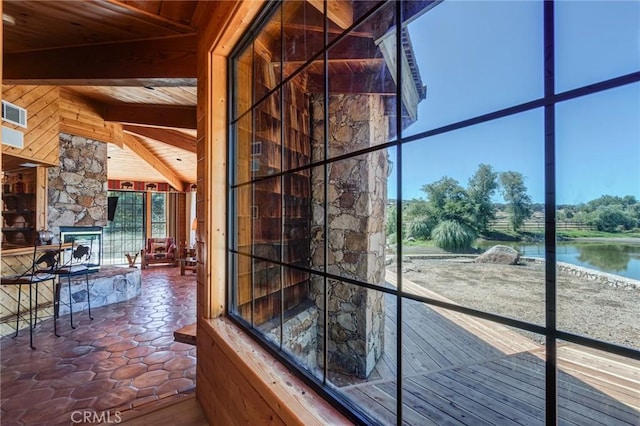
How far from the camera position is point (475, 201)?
3.10ft

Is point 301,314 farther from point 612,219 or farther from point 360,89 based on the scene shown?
point 612,219

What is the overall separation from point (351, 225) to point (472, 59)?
1.81 metres

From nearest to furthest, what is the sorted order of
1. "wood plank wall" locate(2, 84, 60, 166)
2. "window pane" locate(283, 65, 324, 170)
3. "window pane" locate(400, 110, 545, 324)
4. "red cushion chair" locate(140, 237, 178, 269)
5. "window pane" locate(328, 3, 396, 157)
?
"window pane" locate(400, 110, 545, 324) → "window pane" locate(328, 3, 396, 157) → "window pane" locate(283, 65, 324, 170) → "wood plank wall" locate(2, 84, 60, 166) → "red cushion chair" locate(140, 237, 178, 269)

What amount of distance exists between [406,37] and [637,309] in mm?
1043

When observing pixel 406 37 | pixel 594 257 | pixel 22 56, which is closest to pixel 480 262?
pixel 594 257

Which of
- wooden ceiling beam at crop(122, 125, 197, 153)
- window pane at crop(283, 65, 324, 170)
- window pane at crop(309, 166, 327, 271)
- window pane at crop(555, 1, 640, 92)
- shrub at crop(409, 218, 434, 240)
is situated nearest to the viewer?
window pane at crop(555, 1, 640, 92)

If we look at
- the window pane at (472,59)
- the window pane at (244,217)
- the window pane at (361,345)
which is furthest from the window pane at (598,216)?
the window pane at (244,217)

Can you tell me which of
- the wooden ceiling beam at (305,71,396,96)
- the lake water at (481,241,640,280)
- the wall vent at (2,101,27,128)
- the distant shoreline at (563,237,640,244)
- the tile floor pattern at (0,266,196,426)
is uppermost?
the wall vent at (2,101,27,128)

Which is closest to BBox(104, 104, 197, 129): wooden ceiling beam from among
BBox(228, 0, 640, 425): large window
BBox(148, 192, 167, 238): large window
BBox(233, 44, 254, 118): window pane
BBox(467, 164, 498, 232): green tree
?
BBox(233, 44, 254, 118): window pane

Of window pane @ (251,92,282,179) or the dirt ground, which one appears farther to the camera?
window pane @ (251,92,282,179)

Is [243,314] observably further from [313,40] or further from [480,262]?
[313,40]

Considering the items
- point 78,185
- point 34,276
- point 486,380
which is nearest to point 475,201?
point 486,380

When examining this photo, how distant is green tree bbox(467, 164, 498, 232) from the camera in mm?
869

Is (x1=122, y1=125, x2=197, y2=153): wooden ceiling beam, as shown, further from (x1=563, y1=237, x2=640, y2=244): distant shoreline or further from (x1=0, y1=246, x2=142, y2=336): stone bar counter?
(x1=563, y1=237, x2=640, y2=244): distant shoreline
